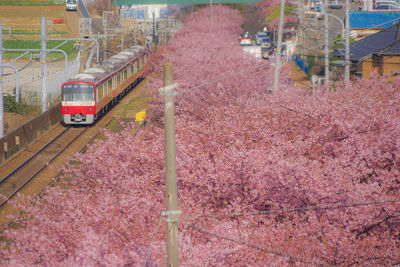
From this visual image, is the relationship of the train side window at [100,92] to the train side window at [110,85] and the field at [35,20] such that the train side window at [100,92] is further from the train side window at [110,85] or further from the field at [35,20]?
the field at [35,20]

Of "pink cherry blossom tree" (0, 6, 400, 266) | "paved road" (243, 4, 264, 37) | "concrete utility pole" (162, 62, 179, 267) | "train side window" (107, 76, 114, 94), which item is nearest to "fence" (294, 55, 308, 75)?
"train side window" (107, 76, 114, 94)

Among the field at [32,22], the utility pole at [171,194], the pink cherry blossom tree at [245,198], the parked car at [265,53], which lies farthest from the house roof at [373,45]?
the field at [32,22]

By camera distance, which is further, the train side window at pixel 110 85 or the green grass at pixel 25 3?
the green grass at pixel 25 3

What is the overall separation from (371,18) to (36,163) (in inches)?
1328

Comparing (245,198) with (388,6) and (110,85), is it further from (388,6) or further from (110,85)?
(388,6)

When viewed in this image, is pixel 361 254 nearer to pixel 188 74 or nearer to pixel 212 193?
pixel 212 193

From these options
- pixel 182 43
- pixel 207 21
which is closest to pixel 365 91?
pixel 182 43

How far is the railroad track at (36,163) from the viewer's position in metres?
18.3

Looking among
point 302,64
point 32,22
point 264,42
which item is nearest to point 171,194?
point 302,64

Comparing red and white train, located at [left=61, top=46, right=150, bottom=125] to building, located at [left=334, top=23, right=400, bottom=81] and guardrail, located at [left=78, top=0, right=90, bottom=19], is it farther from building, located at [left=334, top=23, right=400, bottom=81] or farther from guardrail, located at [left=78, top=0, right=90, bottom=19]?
guardrail, located at [left=78, top=0, right=90, bottom=19]

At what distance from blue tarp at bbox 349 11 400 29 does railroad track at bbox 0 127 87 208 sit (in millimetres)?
27307

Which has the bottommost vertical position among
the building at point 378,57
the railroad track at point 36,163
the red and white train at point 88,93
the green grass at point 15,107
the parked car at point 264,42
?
the railroad track at point 36,163

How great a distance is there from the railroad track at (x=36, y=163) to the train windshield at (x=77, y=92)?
1723 mm

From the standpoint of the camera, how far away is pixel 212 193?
35.2ft
